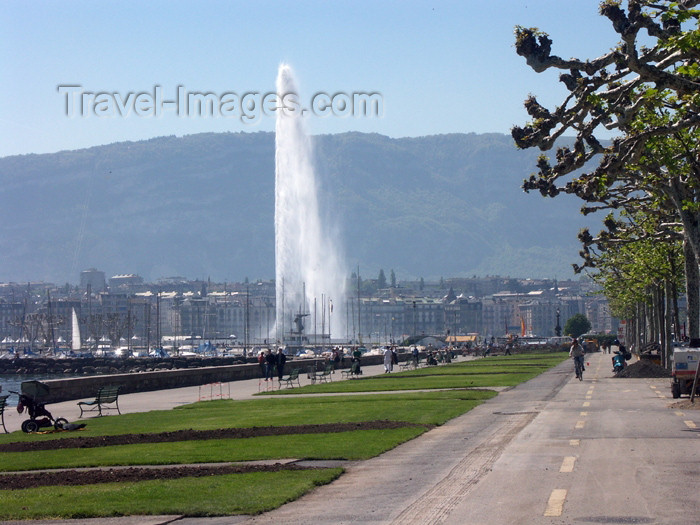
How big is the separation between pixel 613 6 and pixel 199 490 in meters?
12.1

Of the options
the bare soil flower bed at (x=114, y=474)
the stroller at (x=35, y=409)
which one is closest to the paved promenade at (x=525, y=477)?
the bare soil flower bed at (x=114, y=474)

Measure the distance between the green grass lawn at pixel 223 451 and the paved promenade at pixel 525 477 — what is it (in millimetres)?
644

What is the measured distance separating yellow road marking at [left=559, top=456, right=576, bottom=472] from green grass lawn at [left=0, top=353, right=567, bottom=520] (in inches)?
151

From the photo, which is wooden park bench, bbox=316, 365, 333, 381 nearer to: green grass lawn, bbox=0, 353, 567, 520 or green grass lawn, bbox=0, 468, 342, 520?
green grass lawn, bbox=0, 353, 567, 520

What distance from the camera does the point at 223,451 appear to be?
899 inches

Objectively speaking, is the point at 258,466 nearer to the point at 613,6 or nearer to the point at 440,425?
the point at 440,425

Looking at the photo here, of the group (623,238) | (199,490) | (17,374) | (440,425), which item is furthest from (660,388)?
(17,374)

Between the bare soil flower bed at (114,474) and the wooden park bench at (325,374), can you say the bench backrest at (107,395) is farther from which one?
the wooden park bench at (325,374)

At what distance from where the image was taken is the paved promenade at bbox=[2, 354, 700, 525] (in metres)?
14.7

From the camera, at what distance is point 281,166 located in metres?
145

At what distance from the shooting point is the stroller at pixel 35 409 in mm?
30281

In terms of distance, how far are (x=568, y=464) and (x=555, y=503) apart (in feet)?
13.0

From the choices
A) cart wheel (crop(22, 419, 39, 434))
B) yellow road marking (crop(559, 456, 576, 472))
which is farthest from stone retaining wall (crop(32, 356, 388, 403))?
yellow road marking (crop(559, 456, 576, 472))

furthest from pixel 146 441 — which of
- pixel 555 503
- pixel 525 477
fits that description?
pixel 555 503
